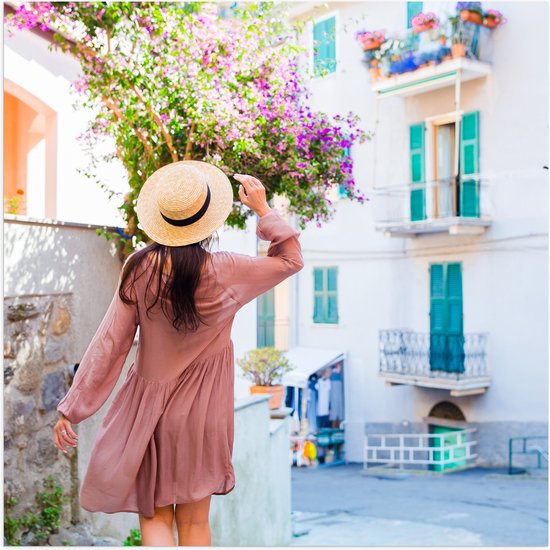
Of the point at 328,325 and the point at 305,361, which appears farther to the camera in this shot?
the point at 328,325

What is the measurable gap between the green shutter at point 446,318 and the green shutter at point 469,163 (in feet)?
2.51

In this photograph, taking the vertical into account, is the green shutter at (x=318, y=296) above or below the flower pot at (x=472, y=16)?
below

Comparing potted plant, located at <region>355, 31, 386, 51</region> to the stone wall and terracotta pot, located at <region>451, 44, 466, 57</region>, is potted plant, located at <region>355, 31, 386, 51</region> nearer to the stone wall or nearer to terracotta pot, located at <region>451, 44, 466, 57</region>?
terracotta pot, located at <region>451, 44, 466, 57</region>

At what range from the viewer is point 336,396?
40.3 feet

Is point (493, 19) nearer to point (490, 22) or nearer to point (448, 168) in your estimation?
point (490, 22)

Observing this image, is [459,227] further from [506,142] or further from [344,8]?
[344,8]

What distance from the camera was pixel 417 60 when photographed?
36.2 feet

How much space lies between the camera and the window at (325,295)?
12.7 meters


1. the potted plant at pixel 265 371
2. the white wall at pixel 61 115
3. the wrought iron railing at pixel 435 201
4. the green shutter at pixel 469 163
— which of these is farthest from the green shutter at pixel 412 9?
the white wall at pixel 61 115

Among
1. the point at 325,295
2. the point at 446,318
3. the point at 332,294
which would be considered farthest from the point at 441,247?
the point at 325,295

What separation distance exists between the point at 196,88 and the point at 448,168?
8.39 meters

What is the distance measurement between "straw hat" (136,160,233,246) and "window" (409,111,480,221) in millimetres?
9358

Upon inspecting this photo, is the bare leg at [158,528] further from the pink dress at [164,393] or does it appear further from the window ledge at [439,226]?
the window ledge at [439,226]

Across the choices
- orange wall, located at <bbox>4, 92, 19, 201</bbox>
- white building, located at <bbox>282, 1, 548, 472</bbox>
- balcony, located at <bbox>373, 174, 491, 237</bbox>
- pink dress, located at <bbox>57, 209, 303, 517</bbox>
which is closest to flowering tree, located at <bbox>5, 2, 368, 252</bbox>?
orange wall, located at <bbox>4, 92, 19, 201</bbox>
